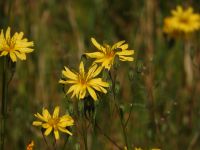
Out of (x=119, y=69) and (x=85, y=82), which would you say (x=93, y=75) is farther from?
(x=119, y=69)

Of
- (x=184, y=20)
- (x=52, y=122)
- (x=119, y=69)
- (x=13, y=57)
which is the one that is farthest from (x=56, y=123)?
(x=184, y=20)

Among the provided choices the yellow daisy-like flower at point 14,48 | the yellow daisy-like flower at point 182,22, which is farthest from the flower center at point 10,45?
the yellow daisy-like flower at point 182,22

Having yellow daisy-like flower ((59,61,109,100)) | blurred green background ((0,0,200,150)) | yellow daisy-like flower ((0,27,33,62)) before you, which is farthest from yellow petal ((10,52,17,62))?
blurred green background ((0,0,200,150))

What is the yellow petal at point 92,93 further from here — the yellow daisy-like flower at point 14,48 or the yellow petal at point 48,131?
the yellow daisy-like flower at point 14,48

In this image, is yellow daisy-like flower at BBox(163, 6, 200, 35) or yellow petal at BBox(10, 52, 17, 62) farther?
yellow daisy-like flower at BBox(163, 6, 200, 35)

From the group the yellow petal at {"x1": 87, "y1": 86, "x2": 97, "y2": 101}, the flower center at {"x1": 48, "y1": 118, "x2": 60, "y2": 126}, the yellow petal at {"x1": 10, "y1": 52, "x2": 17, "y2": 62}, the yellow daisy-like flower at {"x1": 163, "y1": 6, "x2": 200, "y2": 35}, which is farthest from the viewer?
the yellow daisy-like flower at {"x1": 163, "y1": 6, "x2": 200, "y2": 35}

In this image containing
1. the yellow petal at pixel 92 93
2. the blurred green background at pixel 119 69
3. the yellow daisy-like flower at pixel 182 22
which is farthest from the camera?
the yellow daisy-like flower at pixel 182 22

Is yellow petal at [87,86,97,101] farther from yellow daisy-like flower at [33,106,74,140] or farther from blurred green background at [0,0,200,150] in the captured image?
blurred green background at [0,0,200,150]
